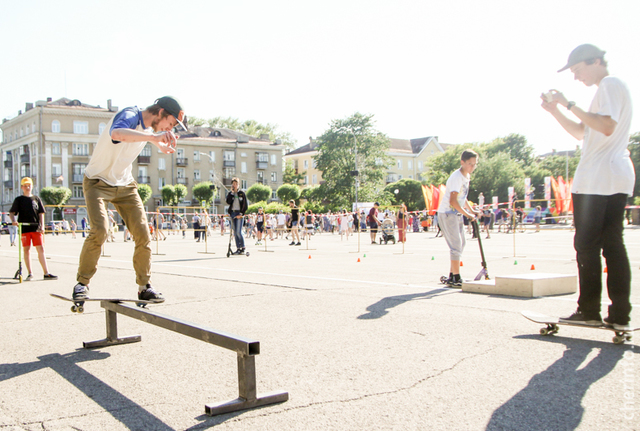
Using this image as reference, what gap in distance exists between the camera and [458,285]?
25.3ft

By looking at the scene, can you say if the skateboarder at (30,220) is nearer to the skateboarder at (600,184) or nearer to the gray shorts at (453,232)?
the gray shorts at (453,232)

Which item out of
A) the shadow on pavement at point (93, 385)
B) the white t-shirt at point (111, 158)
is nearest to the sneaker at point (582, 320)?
the shadow on pavement at point (93, 385)

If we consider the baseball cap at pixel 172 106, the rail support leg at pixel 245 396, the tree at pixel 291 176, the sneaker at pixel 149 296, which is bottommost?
the rail support leg at pixel 245 396

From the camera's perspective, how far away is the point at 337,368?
3645 mm

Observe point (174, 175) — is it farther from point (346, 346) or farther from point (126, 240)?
point (346, 346)

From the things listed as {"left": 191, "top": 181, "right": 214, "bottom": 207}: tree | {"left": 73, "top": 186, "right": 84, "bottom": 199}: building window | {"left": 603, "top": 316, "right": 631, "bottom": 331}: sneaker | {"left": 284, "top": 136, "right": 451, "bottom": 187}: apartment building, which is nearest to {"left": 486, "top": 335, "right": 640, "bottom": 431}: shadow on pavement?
{"left": 603, "top": 316, "right": 631, "bottom": 331}: sneaker

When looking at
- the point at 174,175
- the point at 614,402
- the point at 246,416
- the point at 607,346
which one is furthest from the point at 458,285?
the point at 174,175

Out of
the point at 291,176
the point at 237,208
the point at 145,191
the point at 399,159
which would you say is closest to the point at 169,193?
the point at 145,191

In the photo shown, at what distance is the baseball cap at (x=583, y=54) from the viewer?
4086 millimetres

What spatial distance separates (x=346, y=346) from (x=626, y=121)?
2.71m

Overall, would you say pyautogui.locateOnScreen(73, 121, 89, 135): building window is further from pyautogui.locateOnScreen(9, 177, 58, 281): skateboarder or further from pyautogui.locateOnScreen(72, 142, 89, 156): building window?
pyautogui.locateOnScreen(9, 177, 58, 281): skateboarder

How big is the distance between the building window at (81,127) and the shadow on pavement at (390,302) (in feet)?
270

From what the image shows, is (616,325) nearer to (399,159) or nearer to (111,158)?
(111,158)

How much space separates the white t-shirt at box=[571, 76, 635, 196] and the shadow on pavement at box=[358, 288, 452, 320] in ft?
7.93
